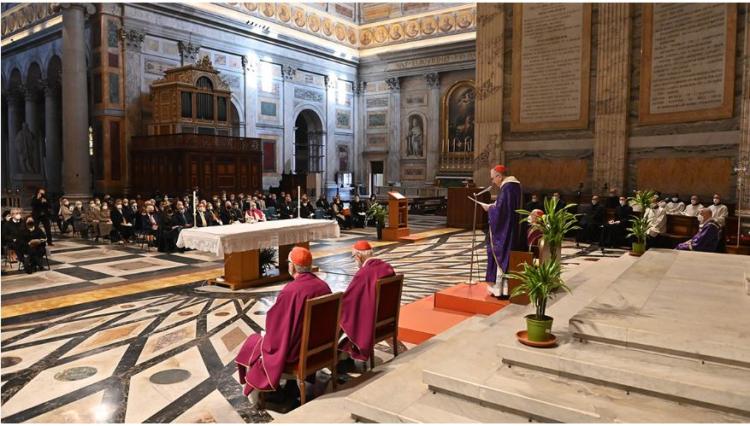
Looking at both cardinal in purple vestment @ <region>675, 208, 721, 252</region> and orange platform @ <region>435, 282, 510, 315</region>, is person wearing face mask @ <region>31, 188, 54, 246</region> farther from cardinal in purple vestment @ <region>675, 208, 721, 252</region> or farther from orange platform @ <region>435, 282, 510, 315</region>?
cardinal in purple vestment @ <region>675, 208, 721, 252</region>

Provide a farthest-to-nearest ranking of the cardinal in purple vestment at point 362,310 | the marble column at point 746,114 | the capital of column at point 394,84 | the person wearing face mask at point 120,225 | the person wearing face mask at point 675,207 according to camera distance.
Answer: the capital of column at point 394,84 < the person wearing face mask at point 120,225 < the person wearing face mask at point 675,207 < the marble column at point 746,114 < the cardinal in purple vestment at point 362,310

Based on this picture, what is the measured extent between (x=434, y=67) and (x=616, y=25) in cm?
1389

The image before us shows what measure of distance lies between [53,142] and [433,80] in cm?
1883

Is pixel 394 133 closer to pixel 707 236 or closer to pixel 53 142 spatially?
pixel 53 142

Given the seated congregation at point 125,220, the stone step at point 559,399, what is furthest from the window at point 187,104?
the stone step at point 559,399

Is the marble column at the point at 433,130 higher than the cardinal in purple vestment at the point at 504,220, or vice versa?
the marble column at the point at 433,130

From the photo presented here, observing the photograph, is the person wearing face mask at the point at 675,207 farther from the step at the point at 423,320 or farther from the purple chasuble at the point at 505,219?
the step at the point at 423,320

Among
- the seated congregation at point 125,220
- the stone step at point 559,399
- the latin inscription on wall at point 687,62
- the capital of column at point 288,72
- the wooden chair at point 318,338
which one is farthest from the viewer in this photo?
the capital of column at point 288,72

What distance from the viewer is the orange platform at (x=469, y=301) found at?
6.77 m

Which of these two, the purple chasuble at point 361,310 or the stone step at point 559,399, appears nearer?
the stone step at point 559,399

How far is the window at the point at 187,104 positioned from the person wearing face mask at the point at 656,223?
15616 millimetres

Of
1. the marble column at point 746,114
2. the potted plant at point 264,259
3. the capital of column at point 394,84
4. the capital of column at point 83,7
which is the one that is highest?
the capital of column at point 83,7

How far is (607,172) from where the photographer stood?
15094mm

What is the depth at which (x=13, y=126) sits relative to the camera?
92.8 feet
